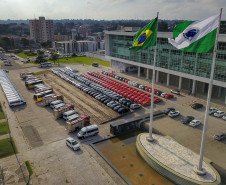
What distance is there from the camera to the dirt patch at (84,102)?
35.2 metres

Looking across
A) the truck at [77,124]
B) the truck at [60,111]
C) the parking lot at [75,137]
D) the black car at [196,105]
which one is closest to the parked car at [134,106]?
the parking lot at [75,137]

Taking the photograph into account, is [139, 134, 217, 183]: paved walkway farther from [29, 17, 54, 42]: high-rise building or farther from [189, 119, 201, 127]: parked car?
[29, 17, 54, 42]: high-rise building

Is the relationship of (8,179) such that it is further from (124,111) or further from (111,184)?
(124,111)

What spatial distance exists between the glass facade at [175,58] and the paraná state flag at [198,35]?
25.8 metres

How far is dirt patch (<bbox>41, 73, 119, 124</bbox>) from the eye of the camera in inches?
1388

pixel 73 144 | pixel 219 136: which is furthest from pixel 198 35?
pixel 73 144

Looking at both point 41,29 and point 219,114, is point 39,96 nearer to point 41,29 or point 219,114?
point 219,114

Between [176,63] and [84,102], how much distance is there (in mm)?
23997

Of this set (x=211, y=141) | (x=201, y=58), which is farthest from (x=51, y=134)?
(x=201, y=58)

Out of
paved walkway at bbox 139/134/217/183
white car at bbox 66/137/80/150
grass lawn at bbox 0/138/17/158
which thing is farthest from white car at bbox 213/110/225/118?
grass lawn at bbox 0/138/17/158

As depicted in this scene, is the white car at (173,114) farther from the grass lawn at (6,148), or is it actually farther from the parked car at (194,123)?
the grass lawn at (6,148)

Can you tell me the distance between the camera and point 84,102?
41.6m

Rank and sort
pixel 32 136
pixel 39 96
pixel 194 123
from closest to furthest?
pixel 32 136, pixel 194 123, pixel 39 96

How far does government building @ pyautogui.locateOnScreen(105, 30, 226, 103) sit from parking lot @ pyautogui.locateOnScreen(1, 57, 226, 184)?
4836 mm
